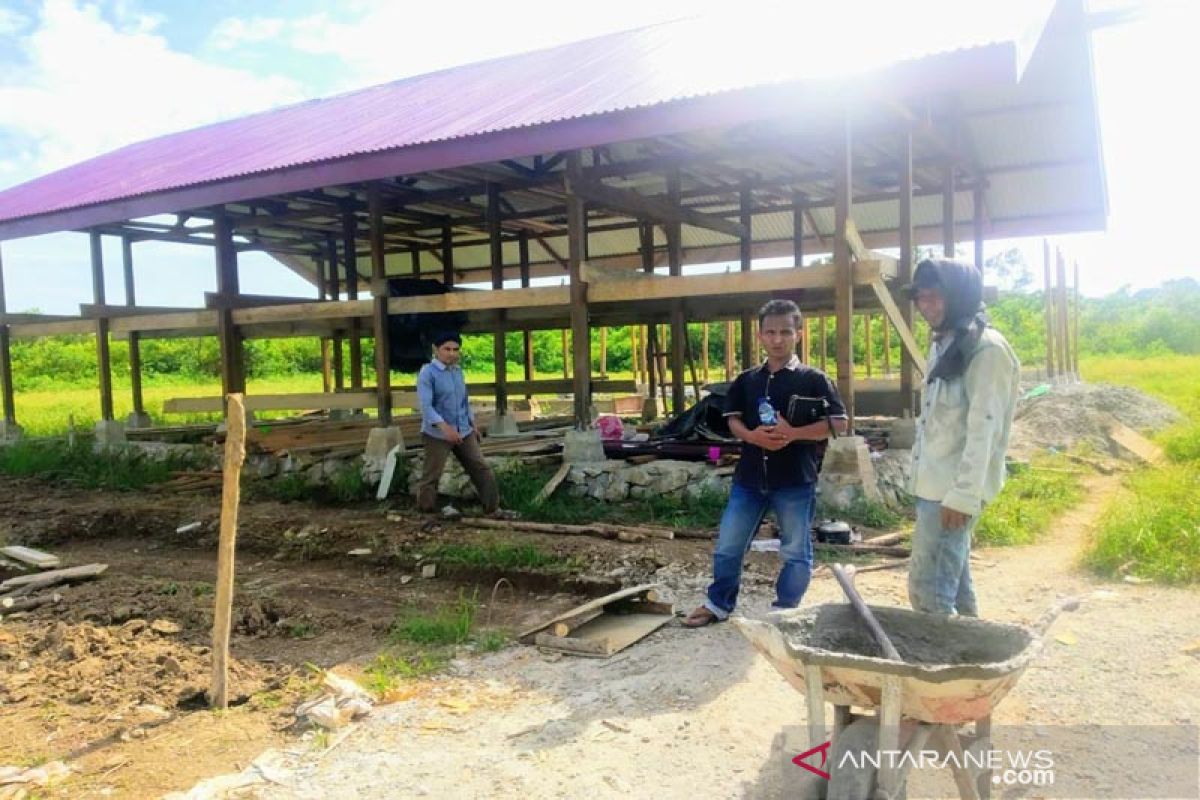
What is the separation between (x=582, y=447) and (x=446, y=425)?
1601 mm

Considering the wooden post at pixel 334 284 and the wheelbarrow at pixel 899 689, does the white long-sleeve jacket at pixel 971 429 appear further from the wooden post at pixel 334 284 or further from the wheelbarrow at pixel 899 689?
the wooden post at pixel 334 284

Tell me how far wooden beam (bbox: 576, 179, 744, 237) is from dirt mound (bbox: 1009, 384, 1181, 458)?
16.4 feet

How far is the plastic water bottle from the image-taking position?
4648 mm

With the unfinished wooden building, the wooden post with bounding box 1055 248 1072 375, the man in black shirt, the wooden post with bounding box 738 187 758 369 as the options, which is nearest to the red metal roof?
the unfinished wooden building

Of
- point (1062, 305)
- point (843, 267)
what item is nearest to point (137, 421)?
point (843, 267)

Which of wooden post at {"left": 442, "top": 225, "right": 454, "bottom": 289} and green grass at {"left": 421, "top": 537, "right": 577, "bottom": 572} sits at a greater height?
wooden post at {"left": 442, "top": 225, "right": 454, "bottom": 289}

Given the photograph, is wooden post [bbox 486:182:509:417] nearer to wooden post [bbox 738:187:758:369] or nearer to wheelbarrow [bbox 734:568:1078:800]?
wooden post [bbox 738:187:758:369]

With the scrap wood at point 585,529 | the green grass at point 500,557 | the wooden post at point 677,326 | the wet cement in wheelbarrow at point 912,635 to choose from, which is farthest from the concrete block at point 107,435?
the wet cement in wheelbarrow at point 912,635

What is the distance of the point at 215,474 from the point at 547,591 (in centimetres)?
624

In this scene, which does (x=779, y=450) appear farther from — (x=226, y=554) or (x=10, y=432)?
(x=10, y=432)

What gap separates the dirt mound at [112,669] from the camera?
177 inches

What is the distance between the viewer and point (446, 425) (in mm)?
7930

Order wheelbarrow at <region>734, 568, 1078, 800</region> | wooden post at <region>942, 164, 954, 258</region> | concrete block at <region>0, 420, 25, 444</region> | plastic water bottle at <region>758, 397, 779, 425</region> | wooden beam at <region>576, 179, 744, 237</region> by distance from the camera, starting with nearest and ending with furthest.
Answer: wheelbarrow at <region>734, 568, 1078, 800</region>, plastic water bottle at <region>758, 397, 779, 425</region>, wooden beam at <region>576, 179, 744, 237</region>, wooden post at <region>942, 164, 954, 258</region>, concrete block at <region>0, 420, 25, 444</region>

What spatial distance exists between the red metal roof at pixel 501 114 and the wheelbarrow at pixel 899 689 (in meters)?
4.26
